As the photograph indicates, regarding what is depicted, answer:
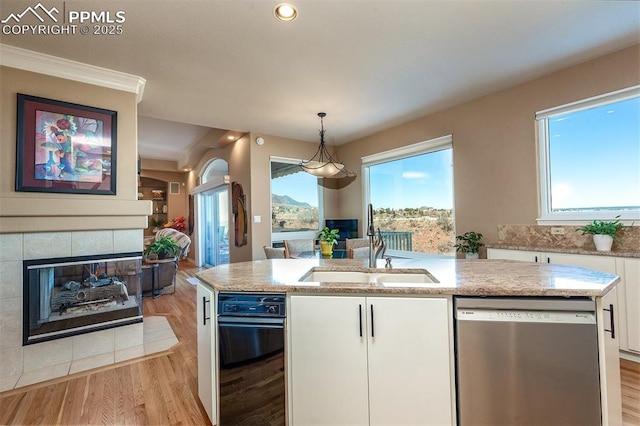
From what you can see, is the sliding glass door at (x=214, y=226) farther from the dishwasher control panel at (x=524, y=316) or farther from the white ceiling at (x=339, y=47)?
the dishwasher control panel at (x=524, y=316)

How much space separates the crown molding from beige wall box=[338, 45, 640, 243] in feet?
12.0

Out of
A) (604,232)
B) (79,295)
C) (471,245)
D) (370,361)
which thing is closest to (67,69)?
(79,295)

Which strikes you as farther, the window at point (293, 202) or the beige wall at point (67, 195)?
the window at point (293, 202)

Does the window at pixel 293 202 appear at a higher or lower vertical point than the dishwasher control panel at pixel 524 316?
higher

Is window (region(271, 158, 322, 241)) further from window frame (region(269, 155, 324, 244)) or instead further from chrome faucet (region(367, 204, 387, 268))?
chrome faucet (region(367, 204, 387, 268))

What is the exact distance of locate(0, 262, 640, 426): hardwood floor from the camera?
1815mm

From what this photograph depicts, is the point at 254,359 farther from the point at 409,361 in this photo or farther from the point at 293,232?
the point at 293,232

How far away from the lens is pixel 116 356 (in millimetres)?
2611

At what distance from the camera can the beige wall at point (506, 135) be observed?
8.51 ft

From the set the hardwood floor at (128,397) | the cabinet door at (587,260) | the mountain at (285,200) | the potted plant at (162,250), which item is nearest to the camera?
the hardwood floor at (128,397)

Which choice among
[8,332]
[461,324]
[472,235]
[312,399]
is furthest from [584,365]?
[8,332]

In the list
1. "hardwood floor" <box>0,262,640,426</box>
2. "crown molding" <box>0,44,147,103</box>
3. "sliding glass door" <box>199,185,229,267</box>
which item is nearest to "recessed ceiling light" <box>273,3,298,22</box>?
"crown molding" <box>0,44,147,103</box>

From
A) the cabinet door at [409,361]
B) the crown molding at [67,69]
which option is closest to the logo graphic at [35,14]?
the crown molding at [67,69]

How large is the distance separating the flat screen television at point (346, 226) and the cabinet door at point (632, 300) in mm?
3488
